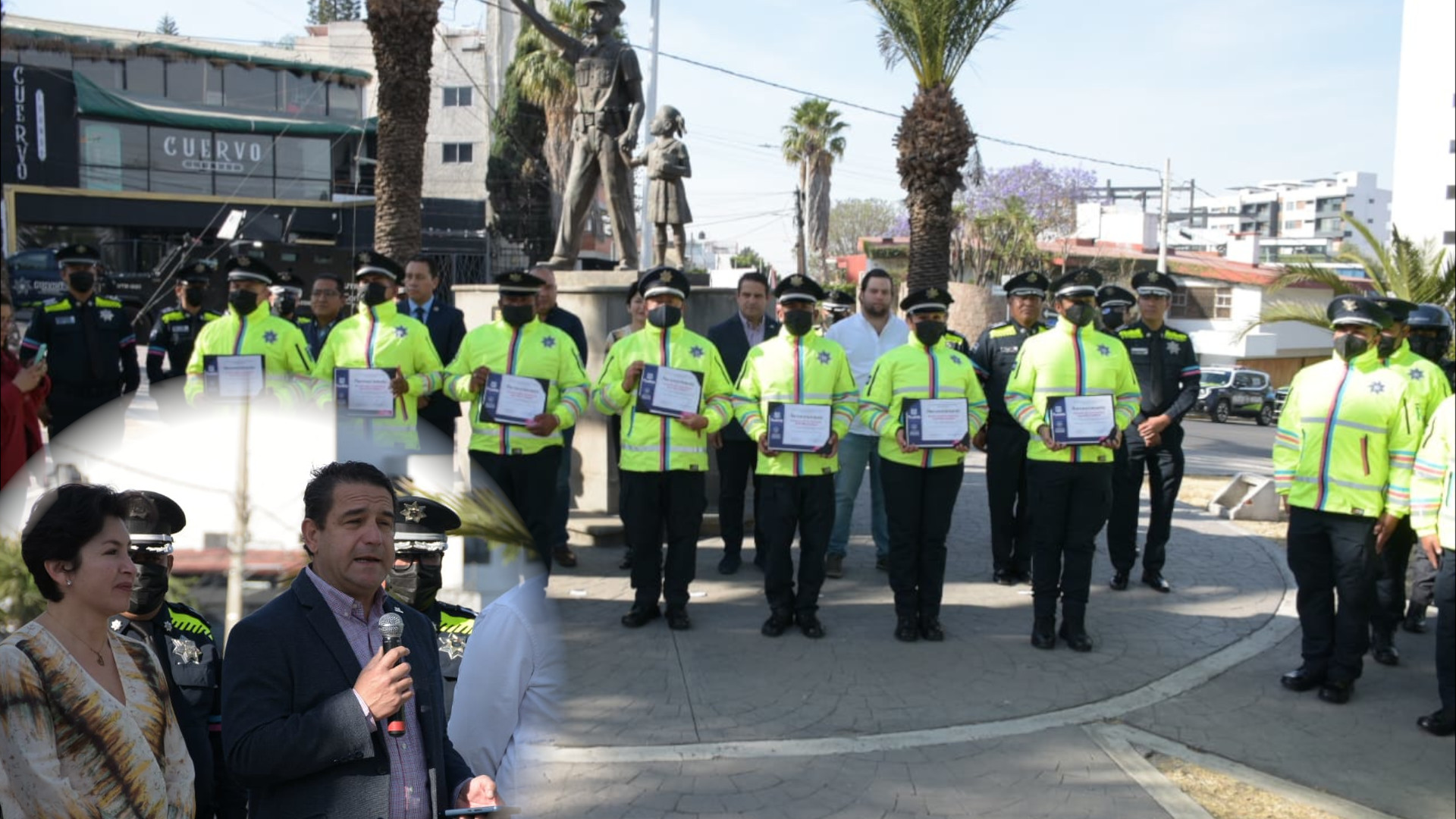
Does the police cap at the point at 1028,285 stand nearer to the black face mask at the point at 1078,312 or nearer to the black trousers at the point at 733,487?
the black face mask at the point at 1078,312

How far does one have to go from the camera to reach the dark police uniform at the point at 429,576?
106 inches

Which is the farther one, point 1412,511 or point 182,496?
point 1412,511

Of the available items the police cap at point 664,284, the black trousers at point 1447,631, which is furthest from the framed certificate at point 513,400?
the black trousers at point 1447,631

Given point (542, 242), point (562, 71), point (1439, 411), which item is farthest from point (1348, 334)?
point (542, 242)

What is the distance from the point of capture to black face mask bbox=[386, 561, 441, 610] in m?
2.74

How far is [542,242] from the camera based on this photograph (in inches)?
1693

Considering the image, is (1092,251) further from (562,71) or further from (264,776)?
(264,776)

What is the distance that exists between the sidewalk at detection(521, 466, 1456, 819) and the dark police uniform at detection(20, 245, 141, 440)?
12.7ft

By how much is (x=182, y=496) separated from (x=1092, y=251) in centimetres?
5539

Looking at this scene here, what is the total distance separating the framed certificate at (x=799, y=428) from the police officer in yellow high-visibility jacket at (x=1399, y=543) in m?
3.18

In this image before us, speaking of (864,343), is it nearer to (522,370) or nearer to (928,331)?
(928,331)

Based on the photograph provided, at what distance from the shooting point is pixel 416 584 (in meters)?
2.76

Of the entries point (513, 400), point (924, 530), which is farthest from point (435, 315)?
point (924, 530)

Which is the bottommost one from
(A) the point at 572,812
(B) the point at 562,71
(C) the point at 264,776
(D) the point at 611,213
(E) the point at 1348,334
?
(A) the point at 572,812
